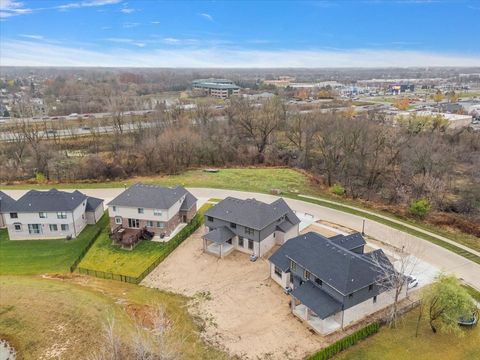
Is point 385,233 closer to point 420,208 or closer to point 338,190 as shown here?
point 420,208

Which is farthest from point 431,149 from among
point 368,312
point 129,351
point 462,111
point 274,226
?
point 462,111

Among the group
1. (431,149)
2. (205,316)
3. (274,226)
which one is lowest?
(205,316)

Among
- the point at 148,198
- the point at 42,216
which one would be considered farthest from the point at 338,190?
the point at 42,216

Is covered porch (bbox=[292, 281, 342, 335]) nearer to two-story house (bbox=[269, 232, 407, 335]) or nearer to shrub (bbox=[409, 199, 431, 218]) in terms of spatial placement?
two-story house (bbox=[269, 232, 407, 335])

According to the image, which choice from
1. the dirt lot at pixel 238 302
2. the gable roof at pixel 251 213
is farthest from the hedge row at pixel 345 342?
the gable roof at pixel 251 213

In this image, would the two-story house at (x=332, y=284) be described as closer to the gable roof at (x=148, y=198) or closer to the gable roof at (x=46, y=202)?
the gable roof at (x=148, y=198)

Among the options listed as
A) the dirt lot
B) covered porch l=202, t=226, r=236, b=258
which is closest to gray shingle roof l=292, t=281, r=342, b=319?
the dirt lot

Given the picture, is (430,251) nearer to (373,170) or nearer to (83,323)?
(373,170)
